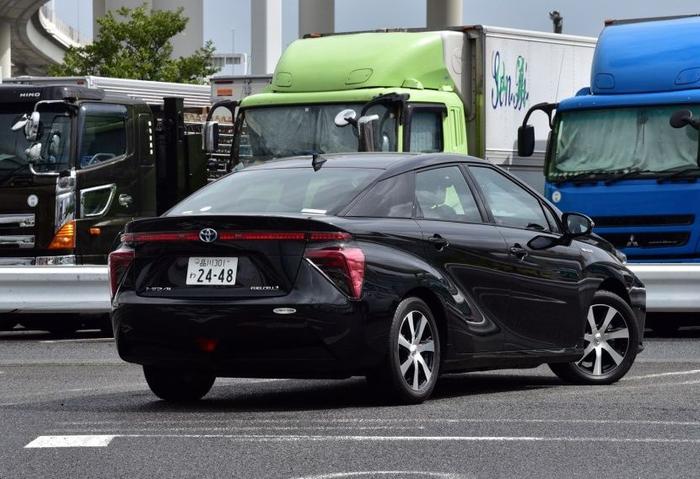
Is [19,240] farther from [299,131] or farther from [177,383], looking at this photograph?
[177,383]

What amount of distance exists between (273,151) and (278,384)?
26.6 feet

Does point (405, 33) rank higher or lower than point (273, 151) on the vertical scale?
higher

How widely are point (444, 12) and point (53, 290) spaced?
4531 cm

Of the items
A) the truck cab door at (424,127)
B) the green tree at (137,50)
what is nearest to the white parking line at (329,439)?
the truck cab door at (424,127)

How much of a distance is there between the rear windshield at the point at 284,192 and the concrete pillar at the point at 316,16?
50.0 meters

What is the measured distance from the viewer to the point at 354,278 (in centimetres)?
945

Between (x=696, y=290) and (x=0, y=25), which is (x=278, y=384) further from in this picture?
(x=0, y=25)

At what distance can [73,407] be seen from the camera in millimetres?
10062

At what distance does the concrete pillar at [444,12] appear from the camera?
6172cm

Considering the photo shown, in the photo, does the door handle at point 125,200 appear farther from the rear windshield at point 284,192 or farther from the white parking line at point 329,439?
the white parking line at point 329,439

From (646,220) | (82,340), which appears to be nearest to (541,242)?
(646,220)

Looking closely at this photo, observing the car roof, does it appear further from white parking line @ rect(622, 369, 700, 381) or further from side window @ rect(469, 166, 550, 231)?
white parking line @ rect(622, 369, 700, 381)

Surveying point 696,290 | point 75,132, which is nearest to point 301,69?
point 75,132

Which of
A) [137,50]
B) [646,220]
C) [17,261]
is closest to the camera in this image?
[17,261]
